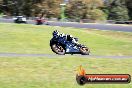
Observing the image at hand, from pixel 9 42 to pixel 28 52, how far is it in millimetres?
4959

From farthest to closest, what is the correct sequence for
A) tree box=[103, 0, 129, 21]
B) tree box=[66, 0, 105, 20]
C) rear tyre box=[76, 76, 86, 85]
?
tree box=[103, 0, 129, 21]
tree box=[66, 0, 105, 20]
rear tyre box=[76, 76, 86, 85]

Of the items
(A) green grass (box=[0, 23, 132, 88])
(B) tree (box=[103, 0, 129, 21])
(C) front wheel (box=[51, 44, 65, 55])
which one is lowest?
(B) tree (box=[103, 0, 129, 21])

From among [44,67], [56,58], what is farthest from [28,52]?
[44,67]

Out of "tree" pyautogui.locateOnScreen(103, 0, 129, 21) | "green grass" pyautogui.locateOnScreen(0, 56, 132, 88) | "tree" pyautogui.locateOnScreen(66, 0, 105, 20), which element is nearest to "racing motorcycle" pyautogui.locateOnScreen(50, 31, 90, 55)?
"green grass" pyautogui.locateOnScreen(0, 56, 132, 88)

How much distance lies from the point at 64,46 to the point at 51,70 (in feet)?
6.17

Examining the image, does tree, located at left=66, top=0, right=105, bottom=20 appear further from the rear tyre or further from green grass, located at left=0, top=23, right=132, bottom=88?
the rear tyre

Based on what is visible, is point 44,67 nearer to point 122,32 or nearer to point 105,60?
point 105,60

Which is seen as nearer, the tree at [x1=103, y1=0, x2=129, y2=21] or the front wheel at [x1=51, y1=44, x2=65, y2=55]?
the front wheel at [x1=51, y1=44, x2=65, y2=55]

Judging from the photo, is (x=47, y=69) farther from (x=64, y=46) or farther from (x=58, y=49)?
(x=58, y=49)

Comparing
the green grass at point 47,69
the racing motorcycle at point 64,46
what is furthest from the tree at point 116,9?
the racing motorcycle at point 64,46

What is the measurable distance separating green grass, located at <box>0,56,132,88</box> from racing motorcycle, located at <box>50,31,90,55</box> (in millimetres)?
370

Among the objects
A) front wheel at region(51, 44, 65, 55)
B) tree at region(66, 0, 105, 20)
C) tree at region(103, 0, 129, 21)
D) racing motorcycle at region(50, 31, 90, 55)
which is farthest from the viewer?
tree at region(103, 0, 129, 21)

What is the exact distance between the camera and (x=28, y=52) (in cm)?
2219

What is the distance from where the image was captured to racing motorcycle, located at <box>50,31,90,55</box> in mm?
18000
